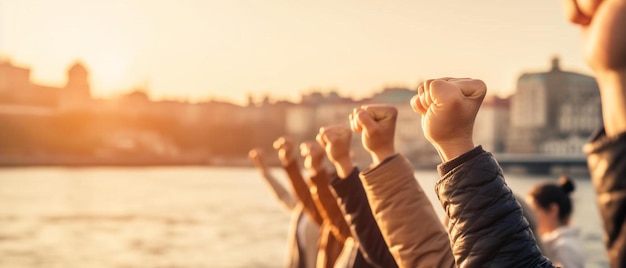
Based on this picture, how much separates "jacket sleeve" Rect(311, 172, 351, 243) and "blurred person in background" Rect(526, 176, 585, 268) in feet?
3.13

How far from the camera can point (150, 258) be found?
21.3 metres

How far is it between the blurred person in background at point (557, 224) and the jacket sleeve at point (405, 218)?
158 centimetres

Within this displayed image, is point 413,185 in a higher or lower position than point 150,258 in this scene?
lower

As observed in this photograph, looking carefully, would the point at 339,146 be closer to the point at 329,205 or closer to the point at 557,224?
the point at 329,205

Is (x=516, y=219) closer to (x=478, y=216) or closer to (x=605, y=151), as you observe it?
(x=478, y=216)

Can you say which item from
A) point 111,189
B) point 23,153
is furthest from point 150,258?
point 23,153

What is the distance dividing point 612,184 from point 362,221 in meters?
0.90

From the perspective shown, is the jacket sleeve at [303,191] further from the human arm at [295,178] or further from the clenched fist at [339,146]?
the clenched fist at [339,146]

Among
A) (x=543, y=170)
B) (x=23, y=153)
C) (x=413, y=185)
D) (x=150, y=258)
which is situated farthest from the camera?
(x=23, y=153)

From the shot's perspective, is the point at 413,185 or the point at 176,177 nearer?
the point at 413,185

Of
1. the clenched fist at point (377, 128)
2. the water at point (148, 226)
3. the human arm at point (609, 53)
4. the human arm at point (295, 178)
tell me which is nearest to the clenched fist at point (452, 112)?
the human arm at point (609, 53)

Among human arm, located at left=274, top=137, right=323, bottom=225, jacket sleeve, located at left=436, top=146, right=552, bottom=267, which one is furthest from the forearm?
human arm, located at left=274, top=137, right=323, bottom=225

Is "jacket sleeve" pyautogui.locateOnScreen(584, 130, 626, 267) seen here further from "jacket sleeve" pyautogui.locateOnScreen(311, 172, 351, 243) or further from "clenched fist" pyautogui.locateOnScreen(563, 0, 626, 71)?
→ "jacket sleeve" pyautogui.locateOnScreen(311, 172, 351, 243)

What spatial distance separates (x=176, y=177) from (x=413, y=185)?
→ 78563 millimetres
